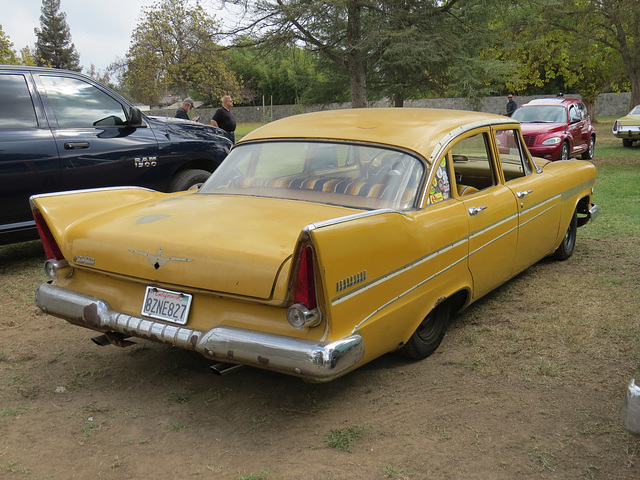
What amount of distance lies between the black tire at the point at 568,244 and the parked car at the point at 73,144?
4054 mm

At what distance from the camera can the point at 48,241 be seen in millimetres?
3670

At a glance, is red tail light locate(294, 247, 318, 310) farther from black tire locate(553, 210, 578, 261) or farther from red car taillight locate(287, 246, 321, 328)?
black tire locate(553, 210, 578, 261)

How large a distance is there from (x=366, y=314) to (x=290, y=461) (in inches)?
30.6

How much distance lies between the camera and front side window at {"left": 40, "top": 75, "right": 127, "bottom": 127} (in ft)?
20.1

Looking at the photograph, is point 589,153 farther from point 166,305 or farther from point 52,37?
point 52,37

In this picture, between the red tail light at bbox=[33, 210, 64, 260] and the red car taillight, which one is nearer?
the red car taillight

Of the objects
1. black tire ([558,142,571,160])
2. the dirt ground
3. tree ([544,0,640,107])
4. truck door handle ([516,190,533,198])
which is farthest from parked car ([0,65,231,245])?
tree ([544,0,640,107])

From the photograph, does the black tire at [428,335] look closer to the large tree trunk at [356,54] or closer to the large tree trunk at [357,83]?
the large tree trunk at [356,54]

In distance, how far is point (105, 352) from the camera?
4109 mm

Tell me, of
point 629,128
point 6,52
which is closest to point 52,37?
point 6,52

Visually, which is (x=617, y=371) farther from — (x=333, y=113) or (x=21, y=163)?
(x=21, y=163)

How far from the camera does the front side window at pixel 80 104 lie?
6.14 meters

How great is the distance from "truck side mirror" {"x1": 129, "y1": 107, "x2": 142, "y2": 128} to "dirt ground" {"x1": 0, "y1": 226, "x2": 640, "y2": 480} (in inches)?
109

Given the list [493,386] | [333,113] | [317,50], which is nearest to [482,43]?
[317,50]
